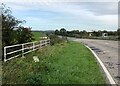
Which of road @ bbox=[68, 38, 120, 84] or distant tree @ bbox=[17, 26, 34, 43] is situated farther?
distant tree @ bbox=[17, 26, 34, 43]

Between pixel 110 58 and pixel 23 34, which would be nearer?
pixel 110 58

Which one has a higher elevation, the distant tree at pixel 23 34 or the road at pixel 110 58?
the distant tree at pixel 23 34

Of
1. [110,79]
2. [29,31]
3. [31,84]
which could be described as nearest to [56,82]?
[31,84]

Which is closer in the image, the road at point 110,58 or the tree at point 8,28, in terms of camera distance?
the road at point 110,58

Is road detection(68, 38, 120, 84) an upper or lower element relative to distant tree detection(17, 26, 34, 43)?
lower

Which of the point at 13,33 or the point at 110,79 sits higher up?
the point at 13,33

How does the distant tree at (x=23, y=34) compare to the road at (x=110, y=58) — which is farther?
the distant tree at (x=23, y=34)

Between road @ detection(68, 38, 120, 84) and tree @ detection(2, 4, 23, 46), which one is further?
tree @ detection(2, 4, 23, 46)

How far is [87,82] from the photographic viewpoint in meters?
9.34

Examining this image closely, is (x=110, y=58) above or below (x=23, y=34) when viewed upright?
below

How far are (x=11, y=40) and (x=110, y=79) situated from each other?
13857 millimetres

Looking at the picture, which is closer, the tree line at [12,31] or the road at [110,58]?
the road at [110,58]

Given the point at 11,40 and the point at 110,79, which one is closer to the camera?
the point at 110,79

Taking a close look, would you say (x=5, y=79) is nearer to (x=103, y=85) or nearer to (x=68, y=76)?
(x=68, y=76)
